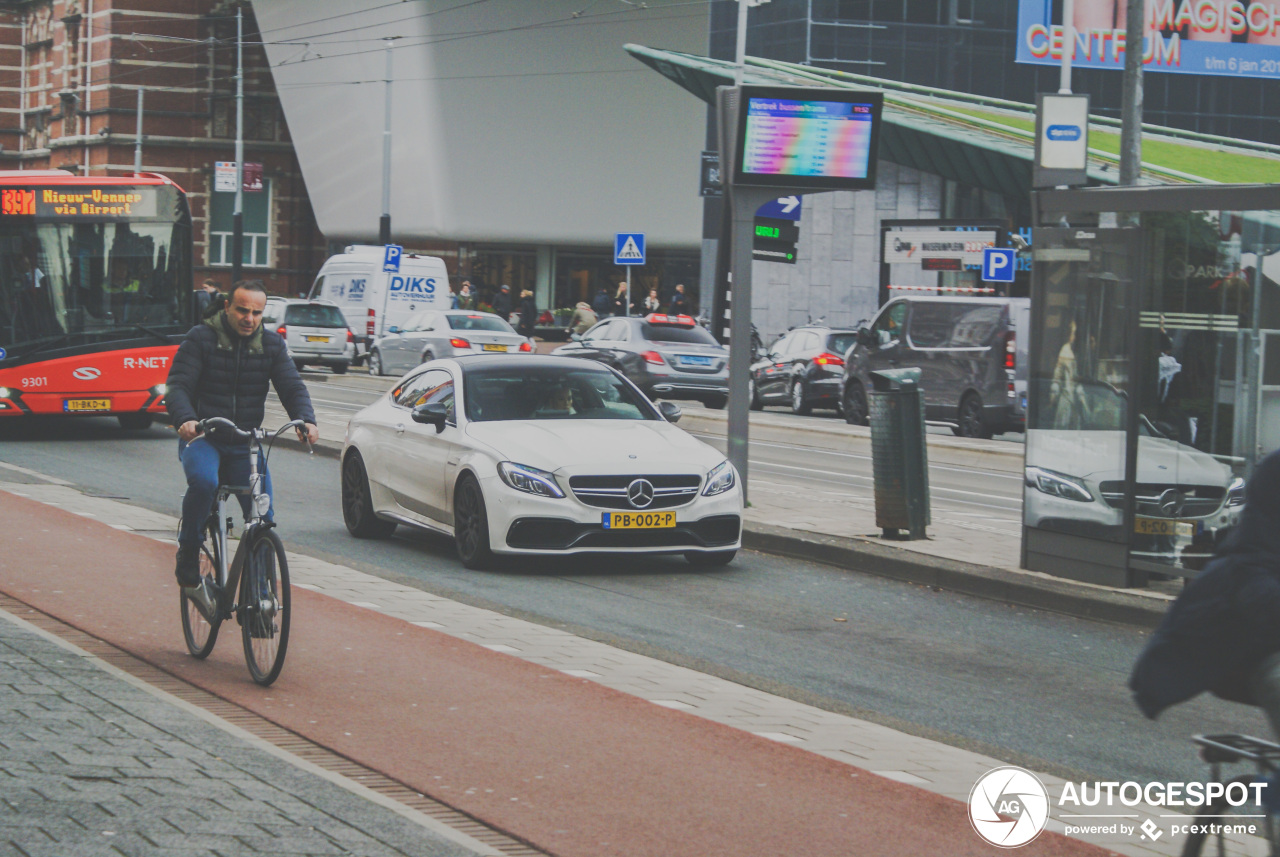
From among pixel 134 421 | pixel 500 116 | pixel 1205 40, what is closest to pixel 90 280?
pixel 134 421

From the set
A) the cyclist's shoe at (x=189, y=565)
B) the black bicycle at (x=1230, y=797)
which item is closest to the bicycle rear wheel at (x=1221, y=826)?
the black bicycle at (x=1230, y=797)

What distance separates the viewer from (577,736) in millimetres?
6000

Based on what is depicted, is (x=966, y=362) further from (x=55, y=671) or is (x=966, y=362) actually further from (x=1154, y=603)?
(x=55, y=671)

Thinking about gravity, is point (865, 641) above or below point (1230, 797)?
below

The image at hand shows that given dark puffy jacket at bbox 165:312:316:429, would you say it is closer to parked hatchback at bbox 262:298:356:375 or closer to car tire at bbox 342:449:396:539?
car tire at bbox 342:449:396:539

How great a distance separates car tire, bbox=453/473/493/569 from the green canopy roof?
25.1 meters

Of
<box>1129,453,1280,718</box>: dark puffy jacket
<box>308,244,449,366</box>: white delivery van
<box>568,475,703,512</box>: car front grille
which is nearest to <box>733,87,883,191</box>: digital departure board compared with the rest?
<box>568,475,703,512</box>: car front grille

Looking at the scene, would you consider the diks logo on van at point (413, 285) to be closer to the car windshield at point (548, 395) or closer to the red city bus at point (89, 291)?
the red city bus at point (89, 291)

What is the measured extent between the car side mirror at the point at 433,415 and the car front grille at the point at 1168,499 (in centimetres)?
416

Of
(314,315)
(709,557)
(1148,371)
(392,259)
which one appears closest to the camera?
(1148,371)

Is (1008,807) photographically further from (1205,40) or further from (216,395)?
(1205,40)

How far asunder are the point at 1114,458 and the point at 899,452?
1.91 meters

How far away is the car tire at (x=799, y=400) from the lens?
28.7 m

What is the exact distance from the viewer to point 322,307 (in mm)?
36812
